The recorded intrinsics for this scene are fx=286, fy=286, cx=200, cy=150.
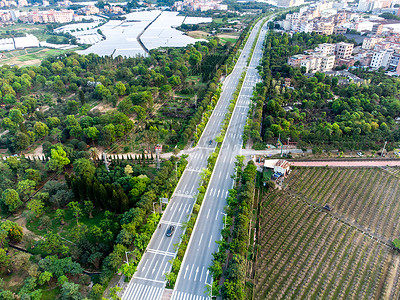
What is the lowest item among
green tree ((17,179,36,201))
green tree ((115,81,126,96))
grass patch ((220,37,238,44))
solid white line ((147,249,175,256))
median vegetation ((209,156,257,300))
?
solid white line ((147,249,175,256))

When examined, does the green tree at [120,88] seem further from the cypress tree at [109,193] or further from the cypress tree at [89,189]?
the cypress tree at [109,193]

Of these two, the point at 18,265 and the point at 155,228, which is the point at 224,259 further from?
the point at 18,265

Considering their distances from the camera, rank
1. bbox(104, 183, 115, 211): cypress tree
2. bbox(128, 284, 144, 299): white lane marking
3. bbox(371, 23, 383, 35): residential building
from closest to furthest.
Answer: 1. bbox(128, 284, 144, 299): white lane marking
2. bbox(104, 183, 115, 211): cypress tree
3. bbox(371, 23, 383, 35): residential building

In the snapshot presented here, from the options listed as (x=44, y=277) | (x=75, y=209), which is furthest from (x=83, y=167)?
(x=44, y=277)

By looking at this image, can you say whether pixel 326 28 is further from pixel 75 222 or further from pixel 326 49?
pixel 75 222

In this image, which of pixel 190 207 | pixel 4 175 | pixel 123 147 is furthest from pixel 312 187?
pixel 4 175

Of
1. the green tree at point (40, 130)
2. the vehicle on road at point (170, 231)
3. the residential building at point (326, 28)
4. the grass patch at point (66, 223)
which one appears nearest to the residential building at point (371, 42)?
the residential building at point (326, 28)

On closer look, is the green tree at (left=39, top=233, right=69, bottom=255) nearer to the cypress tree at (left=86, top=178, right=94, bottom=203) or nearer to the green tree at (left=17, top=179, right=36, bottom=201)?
the cypress tree at (left=86, top=178, right=94, bottom=203)

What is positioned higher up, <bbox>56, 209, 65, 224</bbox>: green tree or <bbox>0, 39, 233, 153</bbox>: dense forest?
<bbox>0, 39, 233, 153</bbox>: dense forest

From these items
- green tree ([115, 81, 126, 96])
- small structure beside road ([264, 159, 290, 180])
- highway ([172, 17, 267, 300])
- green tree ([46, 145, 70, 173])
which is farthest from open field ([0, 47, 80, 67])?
small structure beside road ([264, 159, 290, 180])
